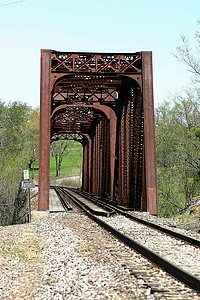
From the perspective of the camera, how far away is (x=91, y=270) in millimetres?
4895

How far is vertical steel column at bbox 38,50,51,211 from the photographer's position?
42.4 feet

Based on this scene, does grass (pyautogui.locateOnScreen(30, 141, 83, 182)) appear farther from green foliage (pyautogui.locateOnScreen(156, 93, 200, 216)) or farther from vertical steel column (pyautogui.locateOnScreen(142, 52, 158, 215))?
vertical steel column (pyautogui.locateOnScreen(142, 52, 158, 215))

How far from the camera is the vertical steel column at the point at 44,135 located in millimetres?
12938

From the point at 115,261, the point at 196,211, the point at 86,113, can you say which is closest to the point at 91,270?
the point at 115,261

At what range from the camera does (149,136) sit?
496 inches

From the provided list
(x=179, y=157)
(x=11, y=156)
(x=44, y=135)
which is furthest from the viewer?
(x=11, y=156)

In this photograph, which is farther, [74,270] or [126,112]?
[126,112]

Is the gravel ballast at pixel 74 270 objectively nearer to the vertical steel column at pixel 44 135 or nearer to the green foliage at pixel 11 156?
the vertical steel column at pixel 44 135

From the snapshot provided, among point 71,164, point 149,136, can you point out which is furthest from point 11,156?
point 71,164

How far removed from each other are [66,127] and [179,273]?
2690 cm

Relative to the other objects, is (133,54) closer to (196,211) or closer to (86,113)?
(196,211)

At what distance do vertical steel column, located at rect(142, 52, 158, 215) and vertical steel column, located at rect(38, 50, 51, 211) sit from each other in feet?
12.7

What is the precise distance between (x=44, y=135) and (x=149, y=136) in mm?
4187

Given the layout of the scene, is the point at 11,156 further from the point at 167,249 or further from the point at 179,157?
the point at 167,249
